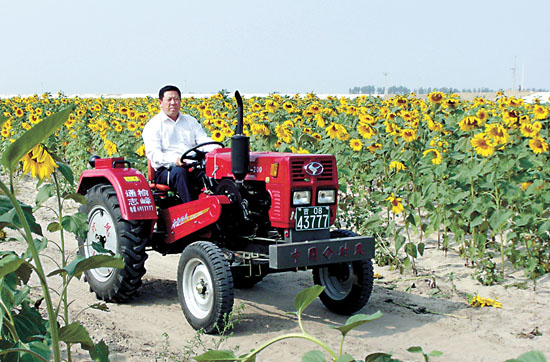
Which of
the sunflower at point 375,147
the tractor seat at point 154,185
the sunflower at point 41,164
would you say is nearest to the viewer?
the sunflower at point 41,164

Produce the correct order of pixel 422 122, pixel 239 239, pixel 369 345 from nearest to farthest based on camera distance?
pixel 369 345 < pixel 239 239 < pixel 422 122

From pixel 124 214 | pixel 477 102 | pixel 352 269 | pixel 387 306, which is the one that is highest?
pixel 477 102

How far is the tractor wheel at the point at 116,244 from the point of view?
4.73 m

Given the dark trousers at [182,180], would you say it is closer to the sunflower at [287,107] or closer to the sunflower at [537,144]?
the sunflower at [537,144]

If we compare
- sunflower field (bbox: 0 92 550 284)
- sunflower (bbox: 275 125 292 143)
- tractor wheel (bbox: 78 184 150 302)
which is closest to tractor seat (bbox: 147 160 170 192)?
tractor wheel (bbox: 78 184 150 302)

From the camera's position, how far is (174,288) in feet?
17.4

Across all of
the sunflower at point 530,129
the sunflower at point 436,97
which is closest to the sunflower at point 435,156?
the sunflower at point 530,129

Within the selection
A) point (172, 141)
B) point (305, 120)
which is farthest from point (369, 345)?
point (305, 120)

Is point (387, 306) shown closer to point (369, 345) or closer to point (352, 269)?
point (352, 269)

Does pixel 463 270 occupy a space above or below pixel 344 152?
below

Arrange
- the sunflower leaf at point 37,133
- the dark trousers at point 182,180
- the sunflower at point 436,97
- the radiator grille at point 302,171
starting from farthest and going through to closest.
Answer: the sunflower at point 436,97 < the dark trousers at point 182,180 < the radiator grille at point 302,171 < the sunflower leaf at point 37,133

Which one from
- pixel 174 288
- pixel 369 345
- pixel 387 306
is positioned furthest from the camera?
pixel 174 288

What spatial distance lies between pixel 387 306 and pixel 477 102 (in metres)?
5.46

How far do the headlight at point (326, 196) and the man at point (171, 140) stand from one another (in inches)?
41.5
